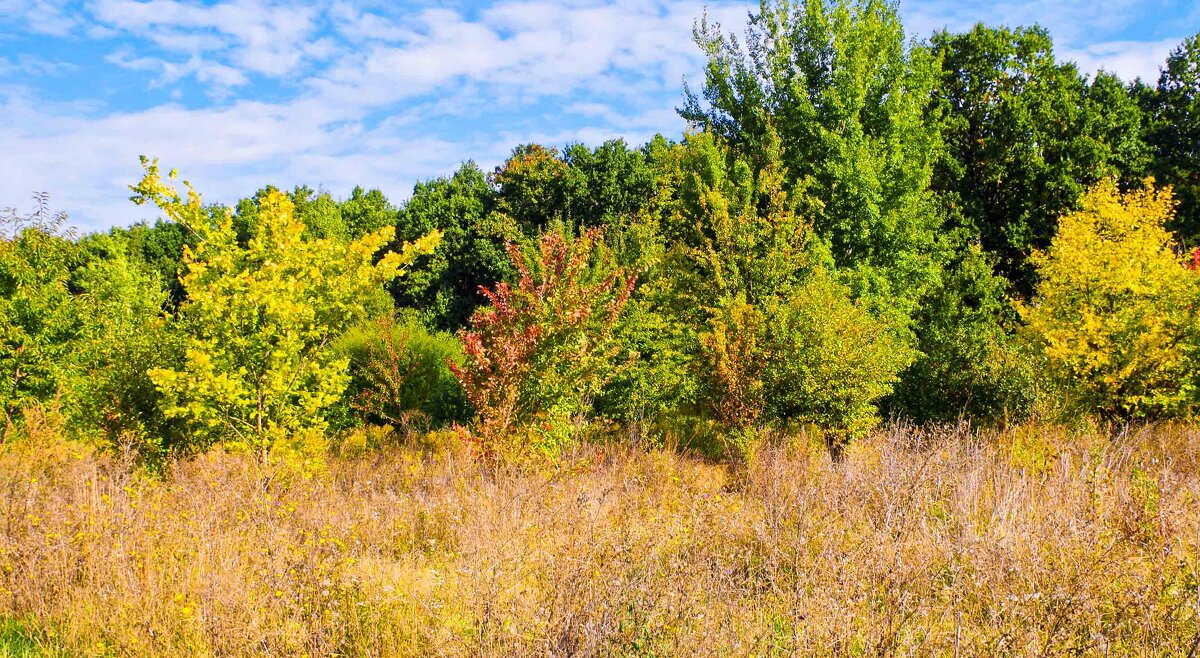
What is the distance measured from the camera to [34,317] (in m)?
14.4

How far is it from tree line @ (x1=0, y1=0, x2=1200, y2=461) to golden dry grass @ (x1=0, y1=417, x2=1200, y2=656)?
6.79ft

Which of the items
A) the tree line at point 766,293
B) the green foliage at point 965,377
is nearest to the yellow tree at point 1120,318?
the tree line at point 766,293

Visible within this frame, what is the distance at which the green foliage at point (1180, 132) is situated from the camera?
866 inches

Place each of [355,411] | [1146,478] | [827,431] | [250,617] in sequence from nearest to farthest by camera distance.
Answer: [250,617] → [1146,478] → [827,431] → [355,411]

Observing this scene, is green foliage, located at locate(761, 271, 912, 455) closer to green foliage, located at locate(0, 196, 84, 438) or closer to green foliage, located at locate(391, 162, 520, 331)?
green foliage, located at locate(0, 196, 84, 438)

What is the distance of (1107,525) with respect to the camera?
5477 mm

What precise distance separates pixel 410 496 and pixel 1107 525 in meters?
5.81

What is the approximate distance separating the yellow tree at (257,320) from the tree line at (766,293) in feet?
0.12

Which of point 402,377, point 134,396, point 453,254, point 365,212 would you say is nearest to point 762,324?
A: point 402,377

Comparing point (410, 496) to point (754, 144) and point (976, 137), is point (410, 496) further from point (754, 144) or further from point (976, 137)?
A: point (976, 137)

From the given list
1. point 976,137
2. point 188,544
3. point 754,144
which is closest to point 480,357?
point 188,544

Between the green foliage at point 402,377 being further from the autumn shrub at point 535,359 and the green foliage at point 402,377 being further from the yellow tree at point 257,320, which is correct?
the yellow tree at point 257,320

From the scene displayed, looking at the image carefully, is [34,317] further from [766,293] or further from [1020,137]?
[1020,137]

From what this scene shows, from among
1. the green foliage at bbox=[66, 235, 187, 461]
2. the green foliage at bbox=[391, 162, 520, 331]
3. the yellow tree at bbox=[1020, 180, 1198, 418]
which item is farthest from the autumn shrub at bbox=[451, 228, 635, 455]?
the green foliage at bbox=[391, 162, 520, 331]
